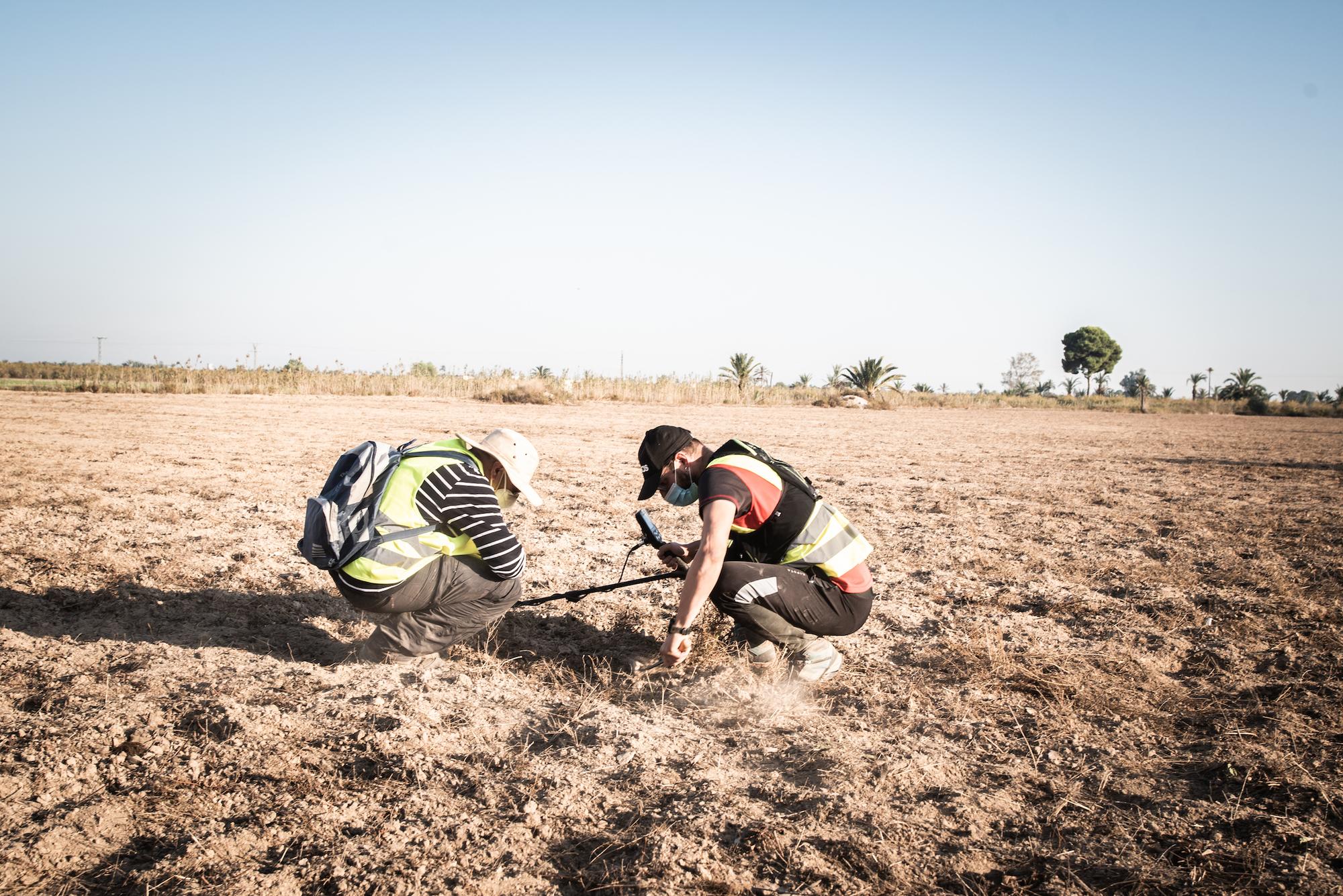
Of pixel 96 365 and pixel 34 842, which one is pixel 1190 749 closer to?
pixel 34 842

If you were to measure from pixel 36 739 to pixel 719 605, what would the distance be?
2619mm

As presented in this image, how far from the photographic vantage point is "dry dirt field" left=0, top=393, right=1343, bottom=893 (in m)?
2.15

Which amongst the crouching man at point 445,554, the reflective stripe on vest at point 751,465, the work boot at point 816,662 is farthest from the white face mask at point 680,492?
the work boot at point 816,662

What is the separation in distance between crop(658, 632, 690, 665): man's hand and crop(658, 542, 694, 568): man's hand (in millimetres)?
547

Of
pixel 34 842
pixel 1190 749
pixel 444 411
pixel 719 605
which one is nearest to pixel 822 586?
pixel 719 605

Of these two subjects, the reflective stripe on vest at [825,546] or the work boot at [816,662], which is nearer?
the reflective stripe on vest at [825,546]

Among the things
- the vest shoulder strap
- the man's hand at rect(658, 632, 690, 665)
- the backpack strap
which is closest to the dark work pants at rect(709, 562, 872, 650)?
the man's hand at rect(658, 632, 690, 665)

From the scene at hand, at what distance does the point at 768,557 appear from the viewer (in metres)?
3.48

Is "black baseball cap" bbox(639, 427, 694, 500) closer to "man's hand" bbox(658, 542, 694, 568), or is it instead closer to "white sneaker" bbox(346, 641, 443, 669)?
"man's hand" bbox(658, 542, 694, 568)

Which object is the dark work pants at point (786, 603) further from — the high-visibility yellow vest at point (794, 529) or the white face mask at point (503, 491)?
the white face mask at point (503, 491)

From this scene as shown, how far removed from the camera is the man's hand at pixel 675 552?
3.69 meters

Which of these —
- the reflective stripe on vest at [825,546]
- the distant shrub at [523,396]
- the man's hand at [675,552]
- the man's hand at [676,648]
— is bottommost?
the man's hand at [676,648]

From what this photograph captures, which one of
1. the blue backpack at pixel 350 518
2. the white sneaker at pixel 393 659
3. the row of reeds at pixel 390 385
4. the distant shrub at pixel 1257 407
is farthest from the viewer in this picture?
the distant shrub at pixel 1257 407

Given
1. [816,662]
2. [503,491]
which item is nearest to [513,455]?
[503,491]
